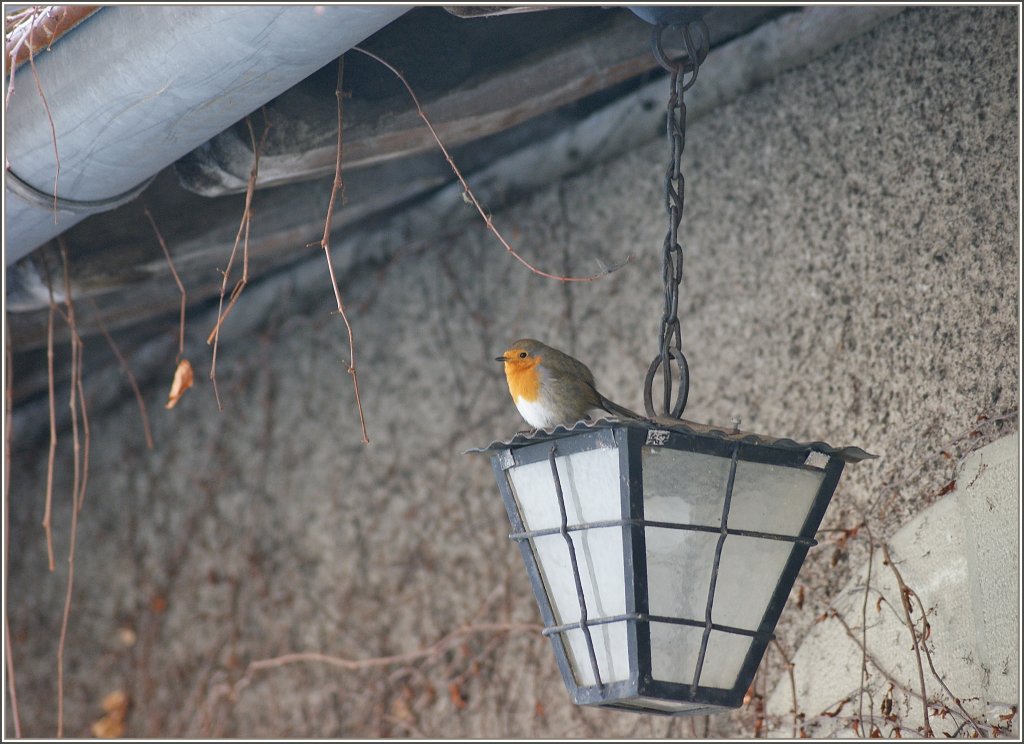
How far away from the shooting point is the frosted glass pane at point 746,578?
5.71ft

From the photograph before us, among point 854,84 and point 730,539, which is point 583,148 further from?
point 730,539

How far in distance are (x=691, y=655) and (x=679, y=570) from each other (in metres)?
0.13

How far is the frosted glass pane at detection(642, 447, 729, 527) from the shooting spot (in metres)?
1.70

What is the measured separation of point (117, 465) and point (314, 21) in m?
2.66

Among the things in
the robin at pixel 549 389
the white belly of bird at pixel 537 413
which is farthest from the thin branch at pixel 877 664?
the white belly of bird at pixel 537 413

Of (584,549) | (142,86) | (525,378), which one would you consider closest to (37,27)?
(142,86)

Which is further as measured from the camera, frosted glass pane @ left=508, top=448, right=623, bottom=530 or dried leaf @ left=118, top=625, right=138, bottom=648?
dried leaf @ left=118, top=625, right=138, bottom=648

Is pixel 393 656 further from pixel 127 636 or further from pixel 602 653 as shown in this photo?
pixel 602 653

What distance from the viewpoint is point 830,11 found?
280 centimetres

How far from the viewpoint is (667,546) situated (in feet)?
5.58

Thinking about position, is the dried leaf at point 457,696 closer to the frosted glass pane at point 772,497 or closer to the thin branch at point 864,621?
the thin branch at point 864,621

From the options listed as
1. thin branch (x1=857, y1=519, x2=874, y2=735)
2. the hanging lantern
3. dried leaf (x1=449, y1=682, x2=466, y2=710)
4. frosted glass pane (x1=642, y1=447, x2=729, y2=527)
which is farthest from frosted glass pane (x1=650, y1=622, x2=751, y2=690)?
dried leaf (x1=449, y1=682, x2=466, y2=710)

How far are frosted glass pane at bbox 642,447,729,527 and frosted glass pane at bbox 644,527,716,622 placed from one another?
0.03m

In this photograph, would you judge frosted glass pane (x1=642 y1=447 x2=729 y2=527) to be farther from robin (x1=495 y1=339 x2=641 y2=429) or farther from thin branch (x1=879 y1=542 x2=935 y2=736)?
thin branch (x1=879 y1=542 x2=935 y2=736)
